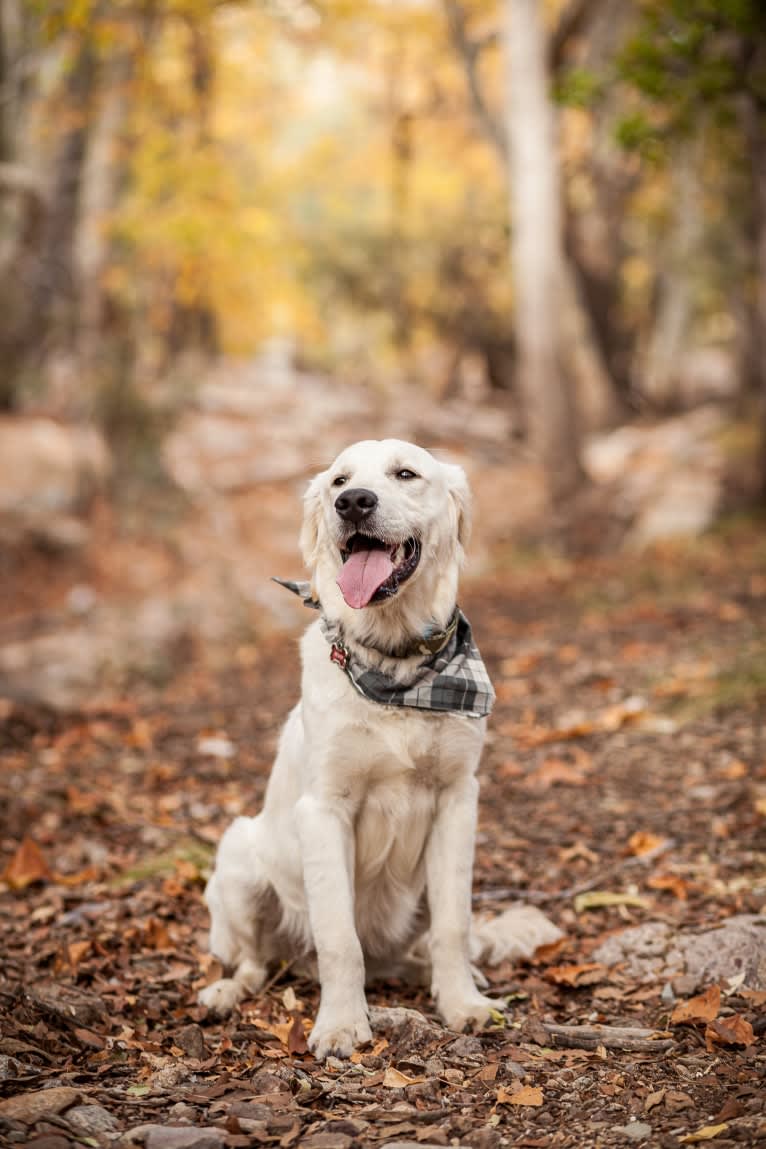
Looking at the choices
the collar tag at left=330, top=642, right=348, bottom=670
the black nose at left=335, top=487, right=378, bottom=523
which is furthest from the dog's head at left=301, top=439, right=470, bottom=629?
the collar tag at left=330, top=642, right=348, bottom=670

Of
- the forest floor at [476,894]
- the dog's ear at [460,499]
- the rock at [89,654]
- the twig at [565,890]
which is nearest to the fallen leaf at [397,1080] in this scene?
the forest floor at [476,894]

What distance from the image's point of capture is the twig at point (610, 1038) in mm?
3260

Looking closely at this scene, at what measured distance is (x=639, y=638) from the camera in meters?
8.56

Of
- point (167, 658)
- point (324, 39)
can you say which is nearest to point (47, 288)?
point (324, 39)

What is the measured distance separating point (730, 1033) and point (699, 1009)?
0.23 meters

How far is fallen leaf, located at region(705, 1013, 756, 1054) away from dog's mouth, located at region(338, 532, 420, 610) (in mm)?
1592

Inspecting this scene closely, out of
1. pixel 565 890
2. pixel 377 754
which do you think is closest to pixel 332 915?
pixel 377 754

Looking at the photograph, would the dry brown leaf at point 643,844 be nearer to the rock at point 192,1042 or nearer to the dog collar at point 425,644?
the dog collar at point 425,644

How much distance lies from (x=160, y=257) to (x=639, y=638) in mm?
9234

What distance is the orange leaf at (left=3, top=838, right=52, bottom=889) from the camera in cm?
500

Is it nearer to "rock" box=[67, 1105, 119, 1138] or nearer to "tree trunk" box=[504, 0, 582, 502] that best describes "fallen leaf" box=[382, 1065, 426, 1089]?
"rock" box=[67, 1105, 119, 1138]

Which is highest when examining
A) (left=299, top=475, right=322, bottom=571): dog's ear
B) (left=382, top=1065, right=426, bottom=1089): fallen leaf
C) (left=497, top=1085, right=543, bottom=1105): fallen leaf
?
(left=299, top=475, right=322, bottom=571): dog's ear

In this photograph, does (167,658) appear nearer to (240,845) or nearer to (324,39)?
(240,845)

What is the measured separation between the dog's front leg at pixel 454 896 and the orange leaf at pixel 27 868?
2.19 meters
